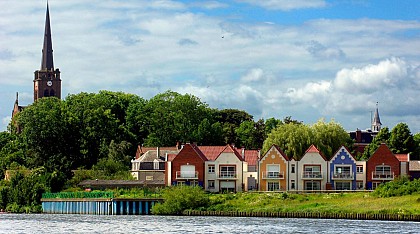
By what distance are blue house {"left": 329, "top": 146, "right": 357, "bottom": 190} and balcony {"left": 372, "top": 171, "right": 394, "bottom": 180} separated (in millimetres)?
2304

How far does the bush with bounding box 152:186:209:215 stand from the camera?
10669 centimetres

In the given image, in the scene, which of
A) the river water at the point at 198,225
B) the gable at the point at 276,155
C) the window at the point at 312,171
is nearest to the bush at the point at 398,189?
the river water at the point at 198,225

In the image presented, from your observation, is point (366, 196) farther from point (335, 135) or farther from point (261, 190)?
point (335, 135)

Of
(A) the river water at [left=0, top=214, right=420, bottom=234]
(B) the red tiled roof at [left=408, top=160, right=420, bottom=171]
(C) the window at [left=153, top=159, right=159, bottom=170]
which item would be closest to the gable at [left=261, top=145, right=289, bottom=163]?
(C) the window at [left=153, top=159, right=159, bottom=170]

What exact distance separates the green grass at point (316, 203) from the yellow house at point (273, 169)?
10.7 m

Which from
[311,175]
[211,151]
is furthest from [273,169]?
[211,151]

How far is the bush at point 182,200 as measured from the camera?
106688 mm

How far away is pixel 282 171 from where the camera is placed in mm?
121125

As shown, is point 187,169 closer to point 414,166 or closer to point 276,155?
point 276,155

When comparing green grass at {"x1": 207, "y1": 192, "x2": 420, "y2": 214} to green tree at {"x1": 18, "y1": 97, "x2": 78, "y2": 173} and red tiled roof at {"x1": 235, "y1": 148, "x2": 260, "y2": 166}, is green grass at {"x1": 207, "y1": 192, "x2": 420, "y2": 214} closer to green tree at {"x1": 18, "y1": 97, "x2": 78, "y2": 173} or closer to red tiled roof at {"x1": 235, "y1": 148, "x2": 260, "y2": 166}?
red tiled roof at {"x1": 235, "y1": 148, "x2": 260, "y2": 166}

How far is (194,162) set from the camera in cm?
12250

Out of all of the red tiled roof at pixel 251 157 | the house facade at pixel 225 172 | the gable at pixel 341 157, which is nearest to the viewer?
the gable at pixel 341 157

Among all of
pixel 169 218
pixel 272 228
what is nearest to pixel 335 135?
pixel 169 218

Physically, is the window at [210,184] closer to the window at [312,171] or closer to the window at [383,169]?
the window at [312,171]
